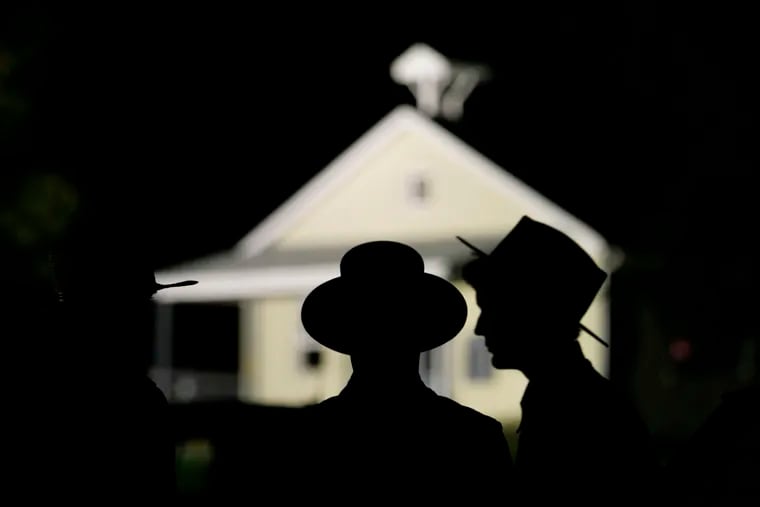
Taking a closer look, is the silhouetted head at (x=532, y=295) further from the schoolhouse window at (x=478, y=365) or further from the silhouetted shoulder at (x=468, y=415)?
the schoolhouse window at (x=478, y=365)

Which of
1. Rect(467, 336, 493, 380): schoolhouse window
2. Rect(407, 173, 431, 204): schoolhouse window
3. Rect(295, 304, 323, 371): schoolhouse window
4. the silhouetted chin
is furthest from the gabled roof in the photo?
the silhouetted chin

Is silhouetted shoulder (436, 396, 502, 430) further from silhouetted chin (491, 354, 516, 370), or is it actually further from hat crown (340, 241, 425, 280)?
silhouetted chin (491, 354, 516, 370)

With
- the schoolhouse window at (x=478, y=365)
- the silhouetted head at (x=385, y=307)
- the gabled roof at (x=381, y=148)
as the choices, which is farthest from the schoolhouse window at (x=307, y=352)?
the silhouetted head at (x=385, y=307)

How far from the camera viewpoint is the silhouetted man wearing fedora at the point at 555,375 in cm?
306

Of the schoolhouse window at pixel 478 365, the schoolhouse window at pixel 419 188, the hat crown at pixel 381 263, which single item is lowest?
the schoolhouse window at pixel 478 365

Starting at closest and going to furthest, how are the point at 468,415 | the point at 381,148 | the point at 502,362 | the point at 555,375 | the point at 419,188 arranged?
the point at 468,415 < the point at 555,375 < the point at 502,362 < the point at 419,188 < the point at 381,148

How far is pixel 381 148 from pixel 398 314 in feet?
62.2

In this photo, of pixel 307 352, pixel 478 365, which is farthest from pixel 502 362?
pixel 307 352

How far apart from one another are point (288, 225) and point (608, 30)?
9.25m

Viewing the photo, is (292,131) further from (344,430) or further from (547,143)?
(344,430)

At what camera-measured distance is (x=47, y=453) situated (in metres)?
2.81

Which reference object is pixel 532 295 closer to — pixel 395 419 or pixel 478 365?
pixel 395 419

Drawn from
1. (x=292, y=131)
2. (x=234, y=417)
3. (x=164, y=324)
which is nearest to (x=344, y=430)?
(x=234, y=417)

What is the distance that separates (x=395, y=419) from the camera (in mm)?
2711
